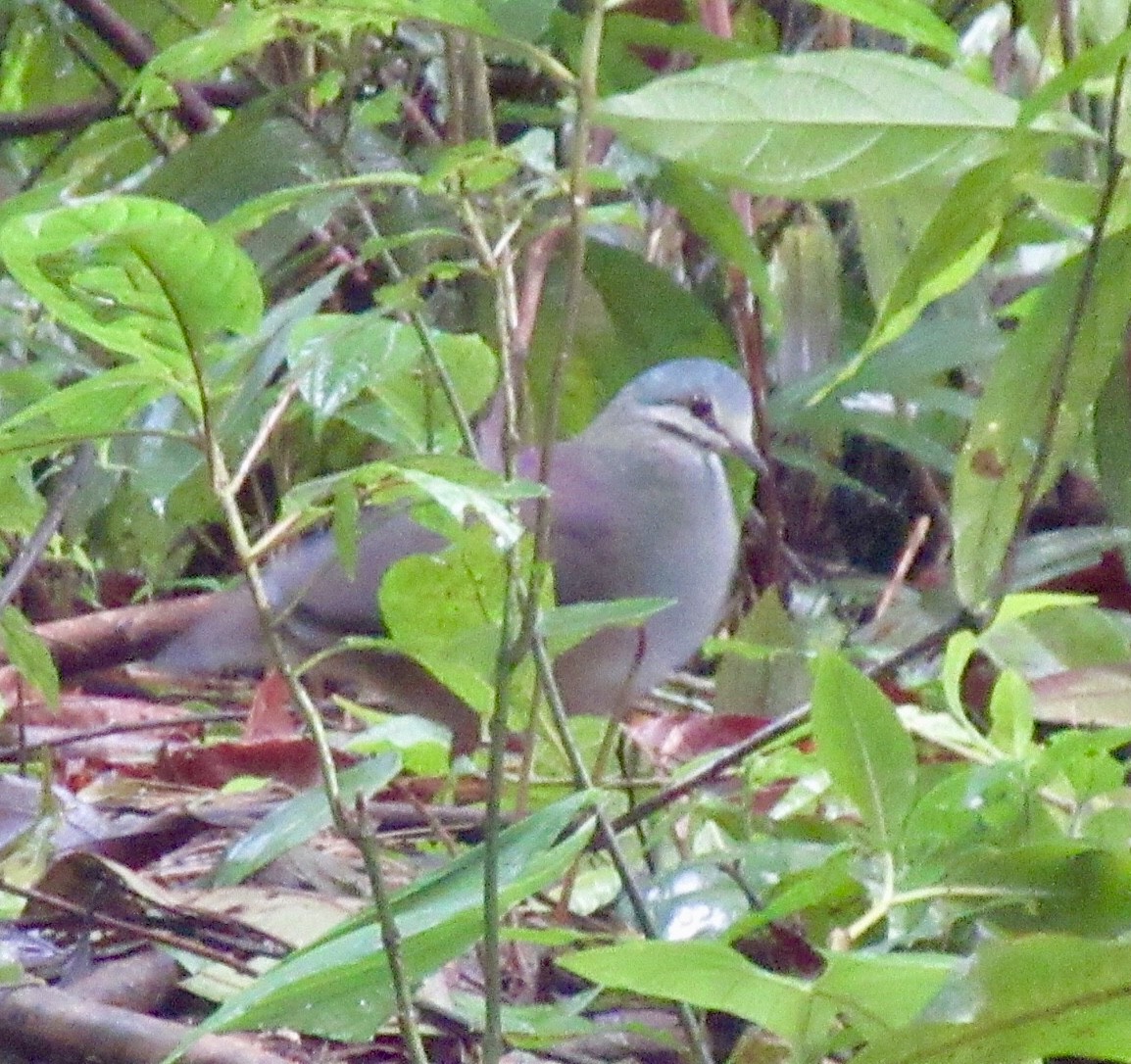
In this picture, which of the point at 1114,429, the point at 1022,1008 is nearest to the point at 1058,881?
the point at 1022,1008

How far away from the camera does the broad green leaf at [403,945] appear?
85cm

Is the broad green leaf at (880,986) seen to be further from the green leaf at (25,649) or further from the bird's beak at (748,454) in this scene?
the bird's beak at (748,454)

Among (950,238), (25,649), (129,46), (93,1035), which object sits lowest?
(93,1035)

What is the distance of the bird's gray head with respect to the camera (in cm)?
269

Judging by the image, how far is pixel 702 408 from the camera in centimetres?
279

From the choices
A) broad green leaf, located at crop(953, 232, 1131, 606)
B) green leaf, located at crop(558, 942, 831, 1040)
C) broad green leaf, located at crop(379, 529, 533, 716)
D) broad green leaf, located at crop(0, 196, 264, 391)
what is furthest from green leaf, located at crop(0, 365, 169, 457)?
broad green leaf, located at crop(953, 232, 1131, 606)

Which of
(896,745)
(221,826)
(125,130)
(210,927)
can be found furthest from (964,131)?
(125,130)

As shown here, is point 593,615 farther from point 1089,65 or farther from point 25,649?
point 25,649

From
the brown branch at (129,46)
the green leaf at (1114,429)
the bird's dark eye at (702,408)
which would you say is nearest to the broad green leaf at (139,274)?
the green leaf at (1114,429)

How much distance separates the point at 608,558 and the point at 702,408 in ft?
1.12

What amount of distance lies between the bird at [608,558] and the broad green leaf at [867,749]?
84 cm

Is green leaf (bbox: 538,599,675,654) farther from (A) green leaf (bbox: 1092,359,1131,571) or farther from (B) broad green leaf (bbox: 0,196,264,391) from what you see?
(A) green leaf (bbox: 1092,359,1131,571)

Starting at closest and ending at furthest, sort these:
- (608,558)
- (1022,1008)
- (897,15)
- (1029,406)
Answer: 1. (1022,1008)
2. (897,15)
3. (1029,406)
4. (608,558)

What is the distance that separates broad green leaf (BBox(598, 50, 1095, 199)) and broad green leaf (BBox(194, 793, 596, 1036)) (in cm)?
33
